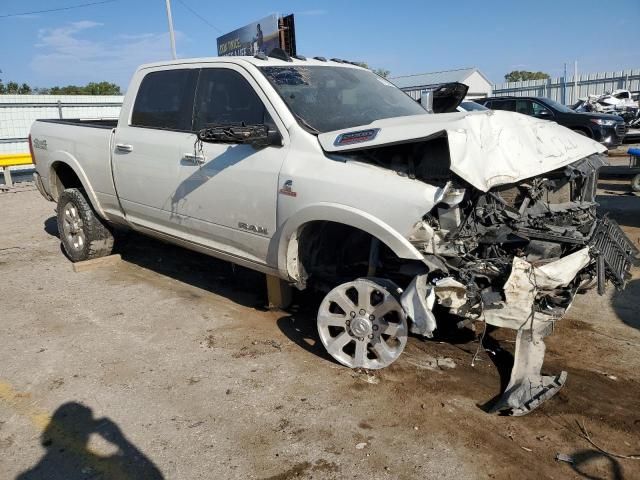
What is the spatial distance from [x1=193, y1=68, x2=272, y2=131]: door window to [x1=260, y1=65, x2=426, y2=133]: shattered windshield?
199 mm

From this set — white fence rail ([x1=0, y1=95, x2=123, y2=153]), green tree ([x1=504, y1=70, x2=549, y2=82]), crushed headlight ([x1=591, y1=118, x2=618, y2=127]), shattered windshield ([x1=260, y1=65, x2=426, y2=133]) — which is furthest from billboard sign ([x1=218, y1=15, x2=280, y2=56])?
green tree ([x1=504, y1=70, x2=549, y2=82])

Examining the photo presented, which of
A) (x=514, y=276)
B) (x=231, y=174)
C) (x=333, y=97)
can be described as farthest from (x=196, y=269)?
(x=514, y=276)

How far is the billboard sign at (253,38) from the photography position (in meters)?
19.2

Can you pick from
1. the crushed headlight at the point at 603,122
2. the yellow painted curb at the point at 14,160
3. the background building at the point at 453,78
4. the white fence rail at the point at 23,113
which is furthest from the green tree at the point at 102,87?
the crushed headlight at the point at 603,122

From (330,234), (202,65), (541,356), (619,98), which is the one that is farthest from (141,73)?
(619,98)

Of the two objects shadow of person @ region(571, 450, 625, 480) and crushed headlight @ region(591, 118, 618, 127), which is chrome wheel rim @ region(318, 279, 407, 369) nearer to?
shadow of person @ region(571, 450, 625, 480)

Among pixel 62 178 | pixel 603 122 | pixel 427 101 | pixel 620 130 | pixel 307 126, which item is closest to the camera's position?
pixel 307 126

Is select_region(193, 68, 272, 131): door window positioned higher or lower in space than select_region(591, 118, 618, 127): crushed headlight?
higher

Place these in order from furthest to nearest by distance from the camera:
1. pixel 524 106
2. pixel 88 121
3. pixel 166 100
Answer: pixel 524 106, pixel 88 121, pixel 166 100

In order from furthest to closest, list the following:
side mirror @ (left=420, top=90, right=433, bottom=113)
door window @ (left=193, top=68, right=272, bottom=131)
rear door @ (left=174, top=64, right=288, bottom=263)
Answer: side mirror @ (left=420, top=90, right=433, bottom=113)
door window @ (left=193, top=68, right=272, bottom=131)
rear door @ (left=174, top=64, right=288, bottom=263)

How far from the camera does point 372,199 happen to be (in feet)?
11.1

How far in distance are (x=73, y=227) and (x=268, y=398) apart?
3.94m

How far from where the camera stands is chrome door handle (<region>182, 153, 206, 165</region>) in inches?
172

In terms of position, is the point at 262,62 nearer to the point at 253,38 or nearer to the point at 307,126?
the point at 307,126
